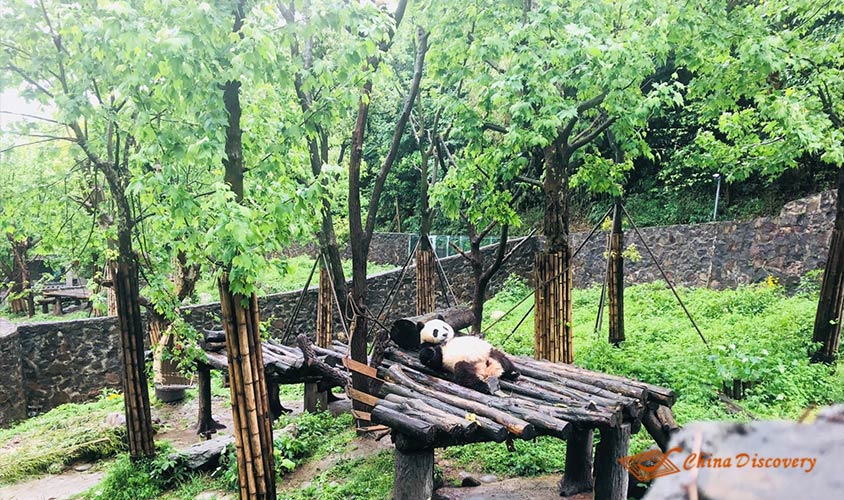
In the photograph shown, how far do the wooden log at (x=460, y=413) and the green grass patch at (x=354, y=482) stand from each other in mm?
1110

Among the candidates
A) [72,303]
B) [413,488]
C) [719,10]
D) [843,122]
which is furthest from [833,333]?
[72,303]

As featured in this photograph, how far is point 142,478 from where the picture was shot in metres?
6.34

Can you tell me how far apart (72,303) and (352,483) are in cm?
2177

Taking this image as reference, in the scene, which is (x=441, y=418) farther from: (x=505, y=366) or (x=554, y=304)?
(x=554, y=304)

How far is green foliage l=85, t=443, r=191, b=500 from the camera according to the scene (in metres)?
6.15

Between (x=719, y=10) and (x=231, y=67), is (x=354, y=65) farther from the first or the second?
(x=719, y=10)

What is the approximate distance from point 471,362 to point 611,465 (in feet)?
5.23

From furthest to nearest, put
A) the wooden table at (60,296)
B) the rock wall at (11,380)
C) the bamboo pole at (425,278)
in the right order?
the wooden table at (60,296) < the rock wall at (11,380) < the bamboo pole at (425,278)

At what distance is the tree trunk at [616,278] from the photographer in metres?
9.11

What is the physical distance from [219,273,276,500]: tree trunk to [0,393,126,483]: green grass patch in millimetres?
5044

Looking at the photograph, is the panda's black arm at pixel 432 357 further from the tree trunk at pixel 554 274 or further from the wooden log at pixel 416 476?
the tree trunk at pixel 554 274

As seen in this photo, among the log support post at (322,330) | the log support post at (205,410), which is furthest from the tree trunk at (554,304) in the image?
the log support post at (205,410)

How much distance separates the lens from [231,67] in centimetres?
405

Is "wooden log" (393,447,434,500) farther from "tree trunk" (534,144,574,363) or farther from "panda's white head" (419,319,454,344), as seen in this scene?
"tree trunk" (534,144,574,363)
